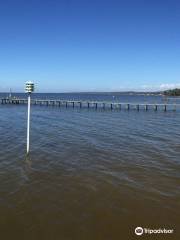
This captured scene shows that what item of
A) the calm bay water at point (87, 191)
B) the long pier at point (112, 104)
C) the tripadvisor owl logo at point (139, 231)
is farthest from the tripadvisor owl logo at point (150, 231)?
the long pier at point (112, 104)

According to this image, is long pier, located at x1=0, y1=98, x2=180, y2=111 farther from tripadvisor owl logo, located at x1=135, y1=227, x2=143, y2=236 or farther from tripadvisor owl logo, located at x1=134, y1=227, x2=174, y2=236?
tripadvisor owl logo, located at x1=135, y1=227, x2=143, y2=236

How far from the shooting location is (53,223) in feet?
27.9

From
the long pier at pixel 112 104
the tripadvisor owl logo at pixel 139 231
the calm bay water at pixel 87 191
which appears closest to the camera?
the tripadvisor owl logo at pixel 139 231

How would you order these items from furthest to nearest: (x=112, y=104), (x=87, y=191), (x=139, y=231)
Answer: (x=112, y=104)
(x=87, y=191)
(x=139, y=231)

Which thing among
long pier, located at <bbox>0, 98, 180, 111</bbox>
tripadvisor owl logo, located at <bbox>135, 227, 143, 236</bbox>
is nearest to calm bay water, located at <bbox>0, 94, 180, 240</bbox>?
tripadvisor owl logo, located at <bbox>135, 227, 143, 236</bbox>

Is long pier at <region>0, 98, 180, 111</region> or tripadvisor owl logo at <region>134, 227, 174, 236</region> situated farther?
long pier at <region>0, 98, 180, 111</region>

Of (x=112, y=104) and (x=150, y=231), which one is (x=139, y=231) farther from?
(x=112, y=104)

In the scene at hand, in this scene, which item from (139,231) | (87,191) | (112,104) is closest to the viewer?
(139,231)

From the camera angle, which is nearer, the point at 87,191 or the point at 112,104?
the point at 87,191

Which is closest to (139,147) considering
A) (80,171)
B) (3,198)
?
(80,171)

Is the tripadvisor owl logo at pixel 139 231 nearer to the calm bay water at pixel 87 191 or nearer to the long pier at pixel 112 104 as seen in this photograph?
the calm bay water at pixel 87 191

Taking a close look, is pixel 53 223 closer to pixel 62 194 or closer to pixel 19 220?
pixel 19 220

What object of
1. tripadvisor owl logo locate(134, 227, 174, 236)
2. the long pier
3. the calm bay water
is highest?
the long pier

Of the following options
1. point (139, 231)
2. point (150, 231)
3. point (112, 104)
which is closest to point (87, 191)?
point (139, 231)
